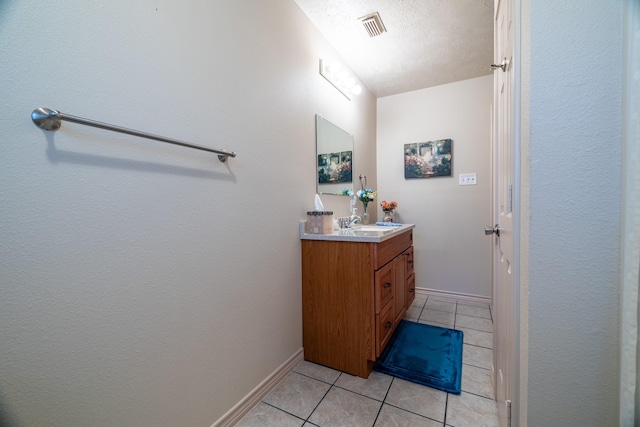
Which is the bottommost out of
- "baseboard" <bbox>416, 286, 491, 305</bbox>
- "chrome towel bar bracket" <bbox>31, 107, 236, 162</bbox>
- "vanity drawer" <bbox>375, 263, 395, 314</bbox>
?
"baseboard" <bbox>416, 286, 491, 305</bbox>

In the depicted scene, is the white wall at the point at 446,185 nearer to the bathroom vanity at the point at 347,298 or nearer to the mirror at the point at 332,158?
the mirror at the point at 332,158

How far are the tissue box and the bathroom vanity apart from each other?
36 millimetres

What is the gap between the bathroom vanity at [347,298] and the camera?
1458mm

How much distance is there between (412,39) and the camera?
1.93 meters

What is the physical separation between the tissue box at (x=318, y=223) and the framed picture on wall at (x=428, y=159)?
1.60 meters

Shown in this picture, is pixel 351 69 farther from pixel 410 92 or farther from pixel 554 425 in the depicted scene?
pixel 554 425

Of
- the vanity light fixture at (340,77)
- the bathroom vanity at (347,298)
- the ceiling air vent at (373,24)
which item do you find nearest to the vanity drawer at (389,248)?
the bathroom vanity at (347,298)

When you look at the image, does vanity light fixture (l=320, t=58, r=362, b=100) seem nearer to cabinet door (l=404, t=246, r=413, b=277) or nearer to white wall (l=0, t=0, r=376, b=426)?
white wall (l=0, t=0, r=376, b=426)

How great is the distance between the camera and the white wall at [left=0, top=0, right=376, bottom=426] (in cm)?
63

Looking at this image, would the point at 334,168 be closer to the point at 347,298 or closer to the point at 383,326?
the point at 347,298

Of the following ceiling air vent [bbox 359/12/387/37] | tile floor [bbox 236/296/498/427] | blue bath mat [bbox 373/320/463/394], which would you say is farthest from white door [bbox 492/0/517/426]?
ceiling air vent [bbox 359/12/387/37]

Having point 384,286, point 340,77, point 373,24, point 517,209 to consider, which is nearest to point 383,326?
point 384,286

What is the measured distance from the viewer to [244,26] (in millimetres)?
1244

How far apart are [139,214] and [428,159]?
2688 millimetres
